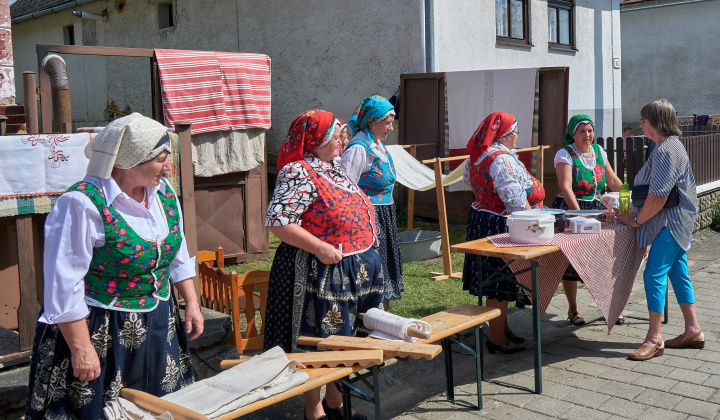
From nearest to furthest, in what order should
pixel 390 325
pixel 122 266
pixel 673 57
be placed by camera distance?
pixel 122 266 → pixel 390 325 → pixel 673 57

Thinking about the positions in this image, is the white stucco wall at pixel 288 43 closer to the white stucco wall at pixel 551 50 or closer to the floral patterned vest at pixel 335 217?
the white stucco wall at pixel 551 50

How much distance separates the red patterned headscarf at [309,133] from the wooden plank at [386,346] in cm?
92

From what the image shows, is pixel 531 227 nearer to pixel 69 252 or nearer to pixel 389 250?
pixel 389 250

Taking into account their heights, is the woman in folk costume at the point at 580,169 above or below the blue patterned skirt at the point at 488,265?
above

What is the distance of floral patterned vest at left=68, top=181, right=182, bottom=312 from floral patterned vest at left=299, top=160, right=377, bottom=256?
0.90 meters

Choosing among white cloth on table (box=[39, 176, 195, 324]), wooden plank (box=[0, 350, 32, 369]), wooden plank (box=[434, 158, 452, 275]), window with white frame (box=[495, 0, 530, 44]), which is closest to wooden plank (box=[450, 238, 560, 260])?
white cloth on table (box=[39, 176, 195, 324])

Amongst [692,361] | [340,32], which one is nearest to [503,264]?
[692,361]

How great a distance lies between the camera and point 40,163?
3.66 m

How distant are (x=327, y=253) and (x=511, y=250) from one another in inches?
51.4

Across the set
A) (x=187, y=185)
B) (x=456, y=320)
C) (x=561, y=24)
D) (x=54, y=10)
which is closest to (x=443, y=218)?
(x=456, y=320)

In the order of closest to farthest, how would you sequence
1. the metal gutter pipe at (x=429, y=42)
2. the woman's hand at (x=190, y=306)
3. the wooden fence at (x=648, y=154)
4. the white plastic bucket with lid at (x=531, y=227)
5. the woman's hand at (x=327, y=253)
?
the woman's hand at (x=190, y=306) → the woman's hand at (x=327, y=253) → the white plastic bucket with lid at (x=531, y=227) → the wooden fence at (x=648, y=154) → the metal gutter pipe at (x=429, y=42)

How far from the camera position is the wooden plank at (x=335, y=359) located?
297 centimetres

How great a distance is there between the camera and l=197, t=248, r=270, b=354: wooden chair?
4387 millimetres

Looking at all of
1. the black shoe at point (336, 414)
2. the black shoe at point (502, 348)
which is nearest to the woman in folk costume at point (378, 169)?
the black shoe at point (502, 348)
